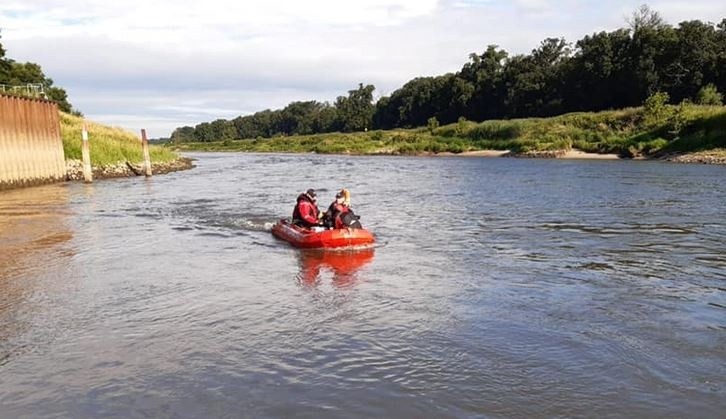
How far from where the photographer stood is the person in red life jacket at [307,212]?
15.9 metres

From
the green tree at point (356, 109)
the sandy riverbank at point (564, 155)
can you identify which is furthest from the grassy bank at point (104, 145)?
the green tree at point (356, 109)

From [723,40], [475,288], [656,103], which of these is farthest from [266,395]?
[723,40]

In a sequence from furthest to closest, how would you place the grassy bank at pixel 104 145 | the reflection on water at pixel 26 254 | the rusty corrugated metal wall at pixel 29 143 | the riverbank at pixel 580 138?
the riverbank at pixel 580 138, the grassy bank at pixel 104 145, the rusty corrugated metal wall at pixel 29 143, the reflection on water at pixel 26 254

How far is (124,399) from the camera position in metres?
6.69

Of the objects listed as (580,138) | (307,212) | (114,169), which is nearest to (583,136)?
(580,138)

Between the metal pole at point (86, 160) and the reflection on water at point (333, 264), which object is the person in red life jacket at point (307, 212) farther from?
the metal pole at point (86, 160)

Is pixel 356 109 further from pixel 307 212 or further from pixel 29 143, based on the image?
pixel 307 212

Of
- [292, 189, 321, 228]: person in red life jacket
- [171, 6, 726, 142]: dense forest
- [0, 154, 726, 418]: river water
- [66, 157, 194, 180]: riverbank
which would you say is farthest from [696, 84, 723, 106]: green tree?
[292, 189, 321, 228]: person in red life jacket

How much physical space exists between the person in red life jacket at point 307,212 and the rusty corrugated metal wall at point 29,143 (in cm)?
1801

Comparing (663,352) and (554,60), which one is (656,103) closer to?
(554,60)

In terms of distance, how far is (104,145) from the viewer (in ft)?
139

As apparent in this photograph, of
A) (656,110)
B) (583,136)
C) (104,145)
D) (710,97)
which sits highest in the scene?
(710,97)

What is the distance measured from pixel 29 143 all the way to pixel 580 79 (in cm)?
6752

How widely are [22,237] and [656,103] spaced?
55897mm
